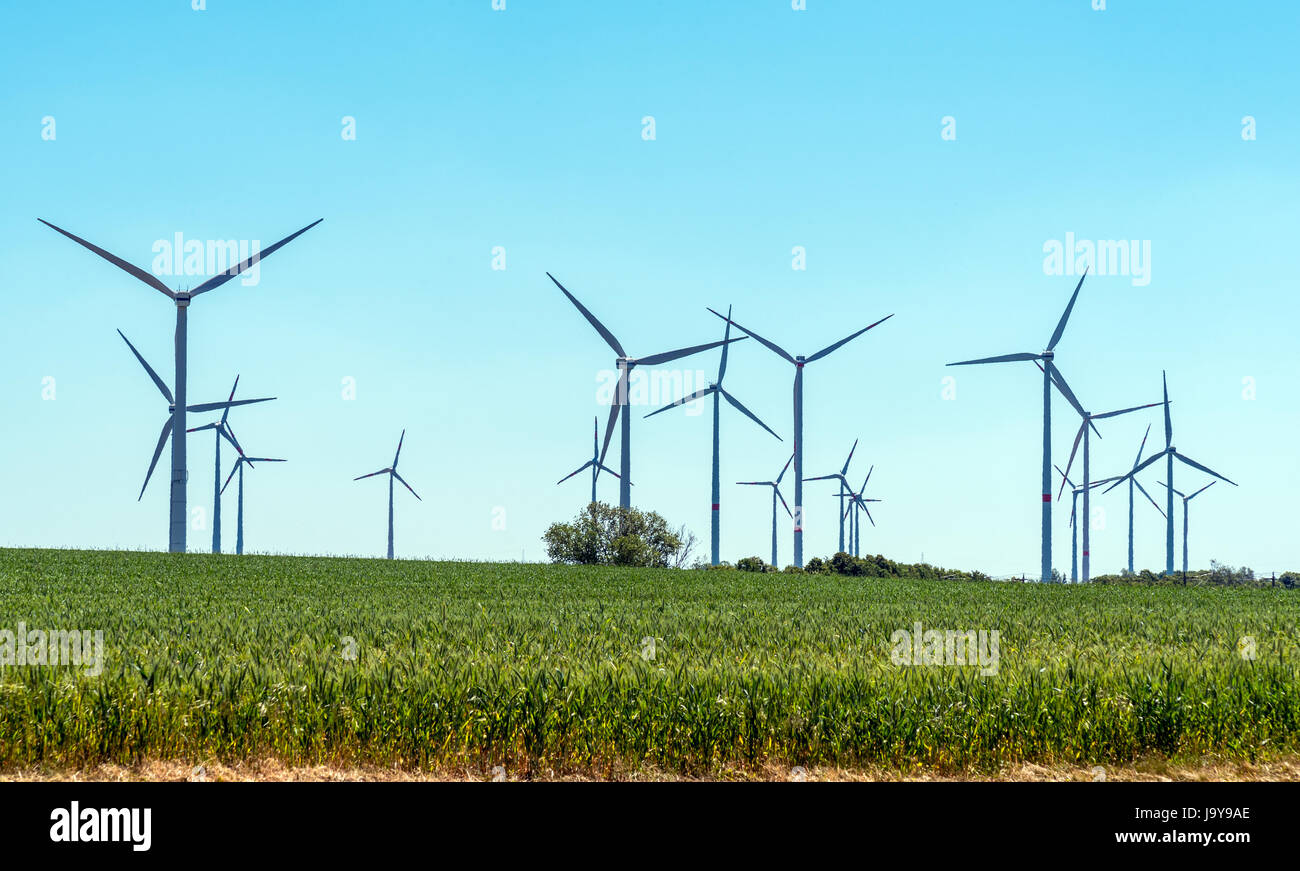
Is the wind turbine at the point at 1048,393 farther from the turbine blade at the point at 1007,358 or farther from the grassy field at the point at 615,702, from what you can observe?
the grassy field at the point at 615,702

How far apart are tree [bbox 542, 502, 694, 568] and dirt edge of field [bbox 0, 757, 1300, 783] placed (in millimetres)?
75870

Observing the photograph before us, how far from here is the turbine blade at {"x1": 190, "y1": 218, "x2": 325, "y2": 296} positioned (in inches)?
2968

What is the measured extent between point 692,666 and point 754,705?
7.15ft

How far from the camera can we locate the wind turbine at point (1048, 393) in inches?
3428

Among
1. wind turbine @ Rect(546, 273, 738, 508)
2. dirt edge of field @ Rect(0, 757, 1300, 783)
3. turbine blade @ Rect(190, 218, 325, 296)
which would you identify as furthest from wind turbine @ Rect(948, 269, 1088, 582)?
dirt edge of field @ Rect(0, 757, 1300, 783)

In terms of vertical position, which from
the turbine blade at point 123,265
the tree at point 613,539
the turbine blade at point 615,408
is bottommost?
the tree at point 613,539

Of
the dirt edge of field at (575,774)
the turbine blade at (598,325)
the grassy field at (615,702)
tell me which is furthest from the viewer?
the turbine blade at (598,325)

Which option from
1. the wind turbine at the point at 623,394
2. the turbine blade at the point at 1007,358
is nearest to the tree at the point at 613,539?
the wind turbine at the point at 623,394

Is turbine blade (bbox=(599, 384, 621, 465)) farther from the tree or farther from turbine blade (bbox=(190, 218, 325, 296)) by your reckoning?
turbine blade (bbox=(190, 218, 325, 296))

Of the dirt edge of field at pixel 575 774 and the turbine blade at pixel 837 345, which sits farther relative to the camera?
the turbine blade at pixel 837 345
